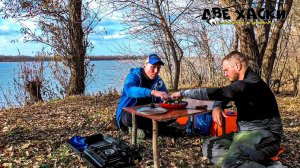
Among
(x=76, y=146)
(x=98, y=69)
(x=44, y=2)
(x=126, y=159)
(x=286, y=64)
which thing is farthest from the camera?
(x=98, y=69)

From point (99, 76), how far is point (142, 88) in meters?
7.98

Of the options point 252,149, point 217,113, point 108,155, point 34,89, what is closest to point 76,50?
point 34,89

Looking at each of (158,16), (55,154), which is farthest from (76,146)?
(158,16)

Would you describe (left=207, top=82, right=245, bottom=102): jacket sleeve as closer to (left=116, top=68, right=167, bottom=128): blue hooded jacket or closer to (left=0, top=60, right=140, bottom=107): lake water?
(left=116, top=68, right=167, bottom=128): blue hooded jacket

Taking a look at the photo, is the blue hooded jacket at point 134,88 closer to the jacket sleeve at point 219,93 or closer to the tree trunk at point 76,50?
the jacket sleeve at point 219,93

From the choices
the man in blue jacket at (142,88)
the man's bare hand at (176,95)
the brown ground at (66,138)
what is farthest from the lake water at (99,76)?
the man's bare hand at (176,95)

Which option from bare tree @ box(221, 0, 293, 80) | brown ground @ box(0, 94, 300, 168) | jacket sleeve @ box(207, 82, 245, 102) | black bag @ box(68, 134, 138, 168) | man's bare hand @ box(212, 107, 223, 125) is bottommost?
brown ground @ box(0, 94, 300, 168)

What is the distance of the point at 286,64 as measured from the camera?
35.1 ft

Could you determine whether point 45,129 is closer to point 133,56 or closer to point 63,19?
Answer: point 63,19

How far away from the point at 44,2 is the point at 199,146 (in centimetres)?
685

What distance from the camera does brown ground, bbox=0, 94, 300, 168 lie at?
12.6 feet

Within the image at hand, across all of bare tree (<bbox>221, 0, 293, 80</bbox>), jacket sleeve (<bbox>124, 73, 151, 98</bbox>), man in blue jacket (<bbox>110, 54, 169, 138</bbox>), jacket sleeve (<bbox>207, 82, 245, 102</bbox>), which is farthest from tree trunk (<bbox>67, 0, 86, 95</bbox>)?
jacket sleeve (<bbox>207, 82, 245, 102</bbox>)

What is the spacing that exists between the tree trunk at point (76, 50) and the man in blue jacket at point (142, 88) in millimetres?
5485

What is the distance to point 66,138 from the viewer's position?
15.5ft
